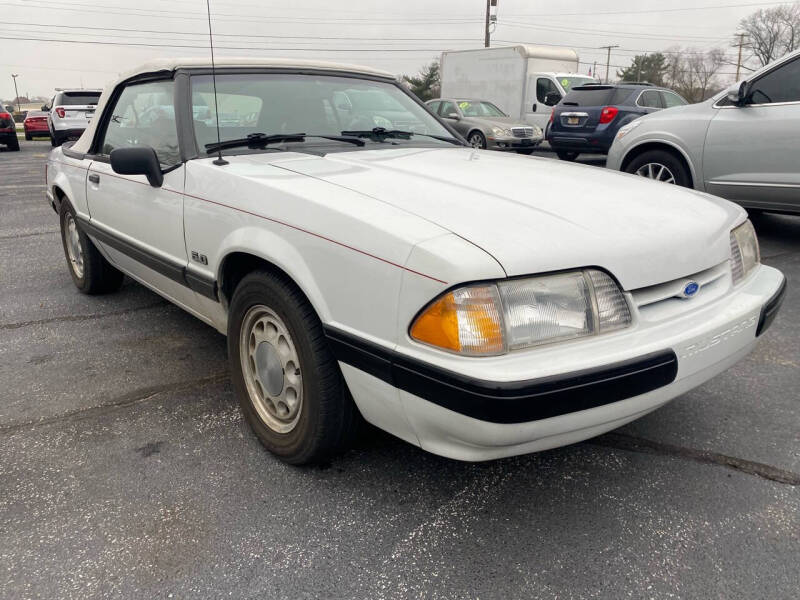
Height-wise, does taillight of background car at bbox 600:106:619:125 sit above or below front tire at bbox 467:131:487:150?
above

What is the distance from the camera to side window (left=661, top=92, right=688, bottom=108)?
11.4 m

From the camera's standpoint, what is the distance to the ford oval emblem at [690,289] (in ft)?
6.29

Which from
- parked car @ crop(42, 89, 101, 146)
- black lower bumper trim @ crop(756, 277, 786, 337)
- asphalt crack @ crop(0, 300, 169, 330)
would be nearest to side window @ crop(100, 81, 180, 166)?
asphalt crack @ crop(0, 300, 169, 330)

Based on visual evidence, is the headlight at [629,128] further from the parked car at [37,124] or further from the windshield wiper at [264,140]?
the parked car at [37,124]

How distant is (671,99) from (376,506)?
38.5ft

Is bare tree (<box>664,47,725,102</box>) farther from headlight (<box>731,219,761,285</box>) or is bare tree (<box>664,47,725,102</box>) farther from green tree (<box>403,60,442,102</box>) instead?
headlight (<box>731,219,761,285</box>)

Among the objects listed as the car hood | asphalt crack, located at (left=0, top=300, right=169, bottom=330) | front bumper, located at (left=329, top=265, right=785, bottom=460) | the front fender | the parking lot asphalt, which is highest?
the car hood

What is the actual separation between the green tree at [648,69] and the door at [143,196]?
6233cm

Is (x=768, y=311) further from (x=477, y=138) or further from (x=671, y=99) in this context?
(x=477, y=138)

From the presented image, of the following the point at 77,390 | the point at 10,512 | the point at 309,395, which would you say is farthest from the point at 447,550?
the point at 77,390

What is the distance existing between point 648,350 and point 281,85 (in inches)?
83.1

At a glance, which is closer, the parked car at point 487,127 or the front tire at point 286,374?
the front tire at point 286,374

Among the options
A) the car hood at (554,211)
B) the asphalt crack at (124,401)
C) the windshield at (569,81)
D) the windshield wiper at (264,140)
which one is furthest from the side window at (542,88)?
the asphalt crack at (124,401)

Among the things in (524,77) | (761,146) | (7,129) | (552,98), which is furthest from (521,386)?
(7,129)
